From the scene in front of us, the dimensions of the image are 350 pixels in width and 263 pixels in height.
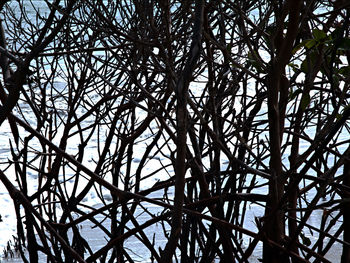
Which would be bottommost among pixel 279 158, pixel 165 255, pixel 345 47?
pixel 165 255

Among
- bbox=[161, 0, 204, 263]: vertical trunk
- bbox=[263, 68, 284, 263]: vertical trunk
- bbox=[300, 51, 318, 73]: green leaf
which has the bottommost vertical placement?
bbox=[161, 0, 204, 263]: vertical trunk

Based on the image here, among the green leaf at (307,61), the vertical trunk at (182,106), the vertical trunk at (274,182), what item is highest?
the green leaf at (307,61)

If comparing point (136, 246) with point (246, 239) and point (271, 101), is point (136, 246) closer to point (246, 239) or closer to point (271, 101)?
point (246, 239)

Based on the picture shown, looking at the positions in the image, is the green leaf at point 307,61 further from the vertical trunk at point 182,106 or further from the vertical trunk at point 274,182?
the vertical trunk at point 182,106

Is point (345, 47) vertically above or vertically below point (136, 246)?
below

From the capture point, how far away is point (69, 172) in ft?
20.9

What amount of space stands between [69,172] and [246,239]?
264 cm

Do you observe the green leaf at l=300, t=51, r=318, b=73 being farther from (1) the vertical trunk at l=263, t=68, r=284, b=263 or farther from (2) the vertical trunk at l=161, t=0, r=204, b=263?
(2) the vertical trunk at l=161, t=0, r=204, b=263

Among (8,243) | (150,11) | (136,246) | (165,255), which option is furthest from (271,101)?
(8,243)

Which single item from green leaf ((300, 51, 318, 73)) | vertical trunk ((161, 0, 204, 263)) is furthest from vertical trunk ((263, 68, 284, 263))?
vertical trunk ((161, 0, 204, 263))

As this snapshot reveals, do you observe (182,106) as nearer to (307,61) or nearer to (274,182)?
(307,61)

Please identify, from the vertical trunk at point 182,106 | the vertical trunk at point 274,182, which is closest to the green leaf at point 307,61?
the vertical trunk at point 274,182

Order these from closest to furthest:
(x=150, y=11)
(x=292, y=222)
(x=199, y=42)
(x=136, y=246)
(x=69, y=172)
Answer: (x=199, y=42)
(x=150, y=11)
(x=292, y=222)
(x=136, y=246)
(x=69, y=172)

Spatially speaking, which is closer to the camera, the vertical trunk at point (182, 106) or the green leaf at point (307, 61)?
the vertical trunk at point (182, 106)
